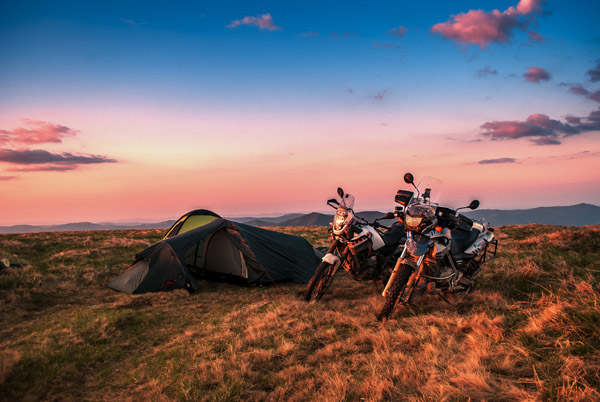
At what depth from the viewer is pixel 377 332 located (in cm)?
487

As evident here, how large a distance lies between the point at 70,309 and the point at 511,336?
830cm

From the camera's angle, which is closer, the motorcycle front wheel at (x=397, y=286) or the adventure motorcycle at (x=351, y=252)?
the motorcycle front wheel at (x=397, y=286)

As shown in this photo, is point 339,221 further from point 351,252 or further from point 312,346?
point 312,346

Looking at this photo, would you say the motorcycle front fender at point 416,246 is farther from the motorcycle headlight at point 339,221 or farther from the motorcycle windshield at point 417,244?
the motorcycle headlight at point 339,221

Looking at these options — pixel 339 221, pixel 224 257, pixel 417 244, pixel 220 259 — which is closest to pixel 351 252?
pixel 339 221

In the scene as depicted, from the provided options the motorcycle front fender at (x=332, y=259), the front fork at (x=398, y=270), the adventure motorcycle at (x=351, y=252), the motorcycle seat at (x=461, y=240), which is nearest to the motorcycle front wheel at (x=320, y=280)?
the adventure motorcycle at (x=351, y=252)

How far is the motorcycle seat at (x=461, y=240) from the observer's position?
244 inches

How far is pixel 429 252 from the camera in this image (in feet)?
18.4

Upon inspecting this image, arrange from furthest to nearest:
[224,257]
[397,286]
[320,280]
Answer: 1. [224,257]
2. [320,280]
3. [397,286]

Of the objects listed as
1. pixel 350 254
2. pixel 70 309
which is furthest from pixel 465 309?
pixel 70 309

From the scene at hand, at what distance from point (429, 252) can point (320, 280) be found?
226 centimetres

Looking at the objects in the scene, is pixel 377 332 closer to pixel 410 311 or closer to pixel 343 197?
pixel 410 311

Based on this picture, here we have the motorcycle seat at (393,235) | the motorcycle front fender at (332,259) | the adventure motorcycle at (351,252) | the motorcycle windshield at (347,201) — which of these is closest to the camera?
the motorcycle front fender at (332,259)

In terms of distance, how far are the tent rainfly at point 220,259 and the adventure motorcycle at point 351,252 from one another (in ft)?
7.99
